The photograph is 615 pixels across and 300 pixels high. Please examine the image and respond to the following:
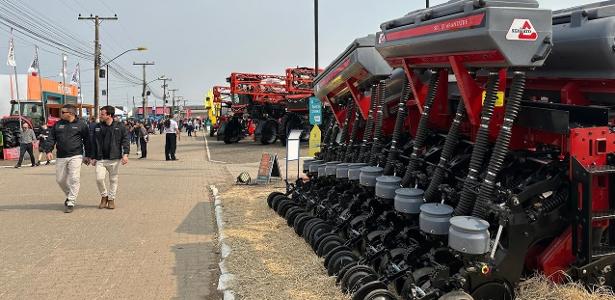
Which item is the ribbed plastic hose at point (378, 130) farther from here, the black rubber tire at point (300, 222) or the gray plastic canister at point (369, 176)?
the black rubber tire at point (300, 222)

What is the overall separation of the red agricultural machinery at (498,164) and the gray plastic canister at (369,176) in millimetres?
238

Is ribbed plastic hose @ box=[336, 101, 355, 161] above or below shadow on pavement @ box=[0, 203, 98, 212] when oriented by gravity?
above

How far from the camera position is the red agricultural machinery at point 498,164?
12.5ft

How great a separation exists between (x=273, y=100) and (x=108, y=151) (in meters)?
17.1

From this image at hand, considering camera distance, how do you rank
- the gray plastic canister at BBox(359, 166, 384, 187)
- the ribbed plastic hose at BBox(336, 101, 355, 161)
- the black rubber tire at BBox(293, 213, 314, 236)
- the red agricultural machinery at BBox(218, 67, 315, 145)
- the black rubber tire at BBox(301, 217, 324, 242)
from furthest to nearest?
1. the red agricultural machinery at BBox(218, 67, 315, 145)
2. the ribbed plastic hose at BBox(336, 101, 355, 161)
3. the black rubber tire at BBox(293, 213, 314, 236)
4. the black rubber tire at BBox(301, 217, 324, 242)
5. the gray plastic canister at BBox(359, 166, 384, 187)

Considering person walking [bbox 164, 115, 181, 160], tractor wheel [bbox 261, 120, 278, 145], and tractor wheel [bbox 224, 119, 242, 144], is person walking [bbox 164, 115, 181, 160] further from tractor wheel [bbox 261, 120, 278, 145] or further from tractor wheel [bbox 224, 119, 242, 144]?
tractor wheel [bbox 224, 119, 242, 144]

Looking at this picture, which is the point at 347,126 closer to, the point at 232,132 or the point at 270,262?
the point at 270,262

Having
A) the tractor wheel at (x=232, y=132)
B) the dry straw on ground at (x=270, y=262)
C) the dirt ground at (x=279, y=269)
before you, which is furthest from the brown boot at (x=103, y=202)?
the tractor wheel at (x=232, y=132)

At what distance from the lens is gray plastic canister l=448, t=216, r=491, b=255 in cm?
364

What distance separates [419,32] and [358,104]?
8.25 ft

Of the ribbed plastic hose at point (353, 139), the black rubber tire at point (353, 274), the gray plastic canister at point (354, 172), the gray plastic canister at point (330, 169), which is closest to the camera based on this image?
the black rubber tire at point (353, 274)

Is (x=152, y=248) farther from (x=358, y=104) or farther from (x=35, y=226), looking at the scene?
(x=358, y=104)

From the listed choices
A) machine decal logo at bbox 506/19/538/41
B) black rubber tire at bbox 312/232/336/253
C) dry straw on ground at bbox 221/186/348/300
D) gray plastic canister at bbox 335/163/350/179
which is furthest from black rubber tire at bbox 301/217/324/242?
machine decal logo at bbox 506/19/538/41

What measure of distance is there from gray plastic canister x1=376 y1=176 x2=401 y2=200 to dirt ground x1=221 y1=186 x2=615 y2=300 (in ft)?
3.14
